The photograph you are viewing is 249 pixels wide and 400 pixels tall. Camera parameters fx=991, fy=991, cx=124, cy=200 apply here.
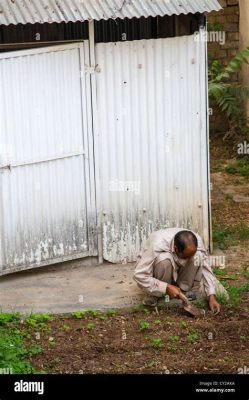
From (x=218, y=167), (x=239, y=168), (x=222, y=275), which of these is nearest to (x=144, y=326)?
(x=222, y=275)

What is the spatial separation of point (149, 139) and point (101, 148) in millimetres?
524

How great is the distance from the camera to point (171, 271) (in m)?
9.45

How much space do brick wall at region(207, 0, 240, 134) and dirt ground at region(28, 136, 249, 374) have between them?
20.9 ft

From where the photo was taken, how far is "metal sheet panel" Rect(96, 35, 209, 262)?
10328 millimetres

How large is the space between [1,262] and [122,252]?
134cm

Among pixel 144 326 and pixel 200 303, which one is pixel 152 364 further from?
pixel 200 303

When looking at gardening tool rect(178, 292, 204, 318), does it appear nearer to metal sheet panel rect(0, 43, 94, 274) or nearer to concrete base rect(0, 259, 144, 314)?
concrete base rect(0, 259, 144, 314)

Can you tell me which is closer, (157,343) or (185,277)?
(157,343)

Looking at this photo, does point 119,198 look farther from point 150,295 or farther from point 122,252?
point 150,295

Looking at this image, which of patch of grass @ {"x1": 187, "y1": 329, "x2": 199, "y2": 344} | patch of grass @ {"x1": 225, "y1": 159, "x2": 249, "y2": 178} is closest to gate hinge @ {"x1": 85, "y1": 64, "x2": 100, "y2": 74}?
patch of grass @ {"x1": 187, "y1": 329, "x2": 199, "y2": 344}

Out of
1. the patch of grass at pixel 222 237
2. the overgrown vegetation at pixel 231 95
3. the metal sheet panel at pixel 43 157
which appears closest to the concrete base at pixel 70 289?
the metal sheet panel at pixel 43 157

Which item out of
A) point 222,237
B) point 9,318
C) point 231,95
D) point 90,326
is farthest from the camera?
point 231,95
